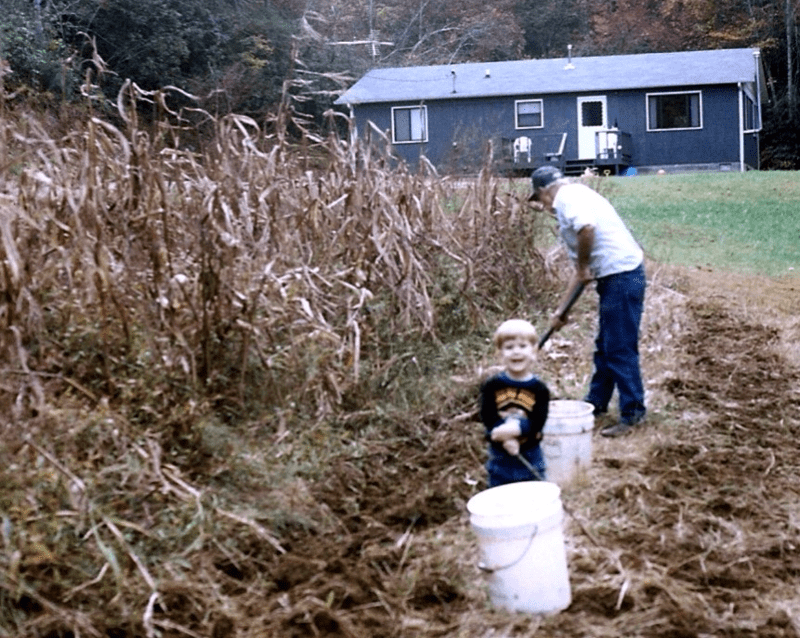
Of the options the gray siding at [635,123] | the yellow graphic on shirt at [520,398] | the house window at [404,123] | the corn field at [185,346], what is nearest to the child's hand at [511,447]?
the yellow graphic on shirt at [520,398]

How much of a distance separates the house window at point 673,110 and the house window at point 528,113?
3.36 meters

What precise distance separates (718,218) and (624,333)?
13.8 metres

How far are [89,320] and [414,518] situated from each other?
1.89 metres

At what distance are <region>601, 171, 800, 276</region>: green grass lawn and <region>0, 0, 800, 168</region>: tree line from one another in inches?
258

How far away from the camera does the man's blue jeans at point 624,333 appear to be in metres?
6.14

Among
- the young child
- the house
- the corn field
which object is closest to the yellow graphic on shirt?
the young child

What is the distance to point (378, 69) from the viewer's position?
123 feet

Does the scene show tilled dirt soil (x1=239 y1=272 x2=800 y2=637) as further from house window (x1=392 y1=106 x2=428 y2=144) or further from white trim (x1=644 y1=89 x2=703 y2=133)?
house window (x1=392 y1=106 x2=428 y2=144)

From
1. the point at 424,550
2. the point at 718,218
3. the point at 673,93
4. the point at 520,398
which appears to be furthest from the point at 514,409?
the point at 673,93

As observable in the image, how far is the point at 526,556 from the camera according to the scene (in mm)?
3820

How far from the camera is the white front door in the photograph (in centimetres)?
3453

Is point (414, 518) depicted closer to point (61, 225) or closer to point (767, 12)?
point (61, 225)

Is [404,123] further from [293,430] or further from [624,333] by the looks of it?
[293,430]

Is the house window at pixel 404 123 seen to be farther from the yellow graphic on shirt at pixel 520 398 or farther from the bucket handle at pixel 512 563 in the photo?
the bucket handle at pixel 512 563
